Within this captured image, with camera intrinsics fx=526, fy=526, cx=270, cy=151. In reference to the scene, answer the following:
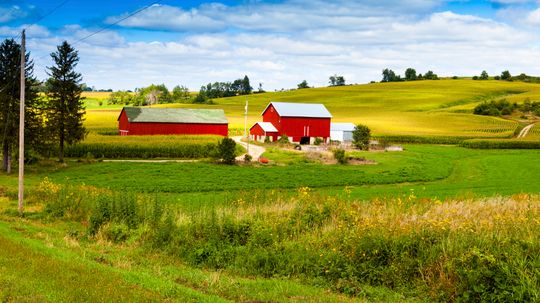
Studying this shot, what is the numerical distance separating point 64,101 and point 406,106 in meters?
95.1

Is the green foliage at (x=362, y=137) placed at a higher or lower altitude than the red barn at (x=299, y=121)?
lower

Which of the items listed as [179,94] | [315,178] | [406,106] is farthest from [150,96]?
[315,178]

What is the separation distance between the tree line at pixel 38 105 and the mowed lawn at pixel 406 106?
31170 mm

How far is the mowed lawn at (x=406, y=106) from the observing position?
87500 millimetres

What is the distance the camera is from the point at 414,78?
7781 inches

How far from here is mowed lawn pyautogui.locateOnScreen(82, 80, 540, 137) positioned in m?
87.5

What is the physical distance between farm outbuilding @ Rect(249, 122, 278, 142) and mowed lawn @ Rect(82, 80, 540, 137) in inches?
527

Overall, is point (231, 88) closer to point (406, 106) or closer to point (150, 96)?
point (150, 96)

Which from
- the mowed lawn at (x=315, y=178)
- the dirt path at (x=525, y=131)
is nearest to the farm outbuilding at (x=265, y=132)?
the mowed lawn at (x=315, y=178)

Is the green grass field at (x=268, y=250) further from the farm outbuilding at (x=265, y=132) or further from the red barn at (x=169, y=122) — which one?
the farm outbuilding at (x=265, y=132)

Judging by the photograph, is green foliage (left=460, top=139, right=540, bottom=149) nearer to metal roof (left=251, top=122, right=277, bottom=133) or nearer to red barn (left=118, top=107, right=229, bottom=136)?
metal roof (left=251, top=122, right=277, bottom=133)

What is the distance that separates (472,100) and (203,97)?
7392 cm

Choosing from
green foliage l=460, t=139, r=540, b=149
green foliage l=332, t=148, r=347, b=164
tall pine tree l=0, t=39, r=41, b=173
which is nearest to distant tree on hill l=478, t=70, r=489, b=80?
green foliage l=460, t=139, r=540, b=149

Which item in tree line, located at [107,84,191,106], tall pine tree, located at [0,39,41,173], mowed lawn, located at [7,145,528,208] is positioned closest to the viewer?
mowed lawn, located at [7,145,528,208]
